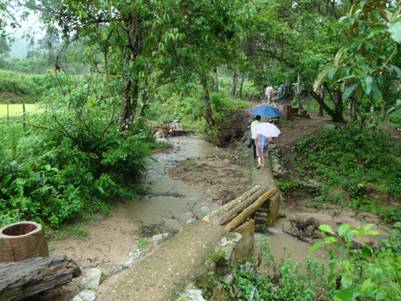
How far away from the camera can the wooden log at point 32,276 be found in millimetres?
3189

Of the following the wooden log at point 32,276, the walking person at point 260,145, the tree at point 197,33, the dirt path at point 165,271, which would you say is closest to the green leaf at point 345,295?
the dirt path at point 165,271

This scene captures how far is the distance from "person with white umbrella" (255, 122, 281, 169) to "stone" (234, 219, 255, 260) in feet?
9.69

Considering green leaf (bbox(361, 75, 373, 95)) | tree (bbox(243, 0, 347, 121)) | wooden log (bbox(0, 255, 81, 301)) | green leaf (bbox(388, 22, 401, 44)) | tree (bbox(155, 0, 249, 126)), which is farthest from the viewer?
tree (bbox(243, 0, 347, 121))

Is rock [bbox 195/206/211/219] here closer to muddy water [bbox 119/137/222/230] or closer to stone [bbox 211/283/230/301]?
muddy water [bbox 119/137/222/230]

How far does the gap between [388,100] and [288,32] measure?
787 centimetres

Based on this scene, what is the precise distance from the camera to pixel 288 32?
33.6 ft

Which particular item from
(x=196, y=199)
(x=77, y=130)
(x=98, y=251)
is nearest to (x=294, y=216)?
(x=196, y=199)

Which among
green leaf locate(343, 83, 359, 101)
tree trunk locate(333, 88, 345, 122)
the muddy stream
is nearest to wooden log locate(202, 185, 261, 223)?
the muddy stream

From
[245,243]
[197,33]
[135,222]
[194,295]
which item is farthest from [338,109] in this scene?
[194,295]

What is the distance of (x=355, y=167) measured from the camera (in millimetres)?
10078

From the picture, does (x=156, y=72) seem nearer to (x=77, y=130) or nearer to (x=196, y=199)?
(x=77, y=130)

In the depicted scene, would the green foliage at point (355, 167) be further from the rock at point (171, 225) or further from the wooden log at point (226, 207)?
the rock at point (171, 225)

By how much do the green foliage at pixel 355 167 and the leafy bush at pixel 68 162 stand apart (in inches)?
202

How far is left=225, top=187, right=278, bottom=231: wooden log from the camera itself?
588cm
